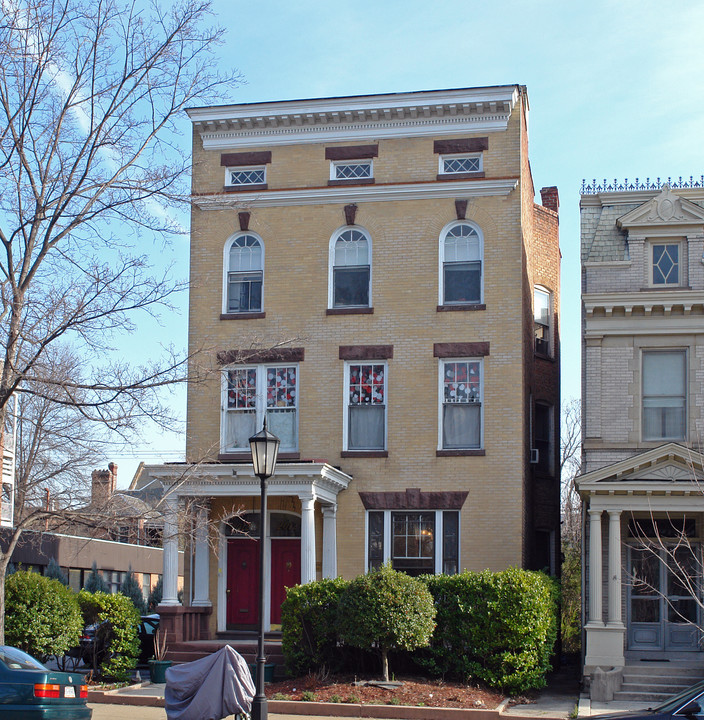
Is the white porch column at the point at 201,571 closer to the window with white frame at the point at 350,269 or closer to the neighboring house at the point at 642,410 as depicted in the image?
the window with white frame at the point at 350,269

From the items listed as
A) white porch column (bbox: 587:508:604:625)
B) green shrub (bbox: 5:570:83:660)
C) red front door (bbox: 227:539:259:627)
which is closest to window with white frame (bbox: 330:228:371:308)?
red front door (bbox: 227:539:259:627)

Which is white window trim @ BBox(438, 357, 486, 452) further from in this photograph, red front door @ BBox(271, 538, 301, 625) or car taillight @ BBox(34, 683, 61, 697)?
car taillight @ BBox(34, 683, 61, 697)

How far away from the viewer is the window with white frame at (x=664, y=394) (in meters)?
22.2

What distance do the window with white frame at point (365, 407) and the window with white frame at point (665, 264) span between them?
20.9 feet

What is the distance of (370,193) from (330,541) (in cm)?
810

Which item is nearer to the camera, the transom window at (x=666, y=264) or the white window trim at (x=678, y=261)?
the white window trim at (x=678, y=261)

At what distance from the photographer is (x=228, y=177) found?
25250mm

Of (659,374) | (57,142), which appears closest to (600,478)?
(659,374)

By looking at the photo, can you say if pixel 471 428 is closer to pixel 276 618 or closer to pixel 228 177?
pixel 276 618

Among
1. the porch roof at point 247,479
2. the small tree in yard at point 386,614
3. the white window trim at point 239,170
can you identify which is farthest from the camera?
the white window trim at point 239,170

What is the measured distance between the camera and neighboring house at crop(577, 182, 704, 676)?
67.4 feet

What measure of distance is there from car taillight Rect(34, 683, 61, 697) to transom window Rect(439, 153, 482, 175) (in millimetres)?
15035

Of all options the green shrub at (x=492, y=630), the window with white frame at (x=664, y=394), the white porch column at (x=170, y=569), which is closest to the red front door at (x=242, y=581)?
the white porch column at (x=170, y=569)

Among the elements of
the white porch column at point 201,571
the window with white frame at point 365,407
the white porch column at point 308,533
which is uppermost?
the window with white frame at point 365,407
